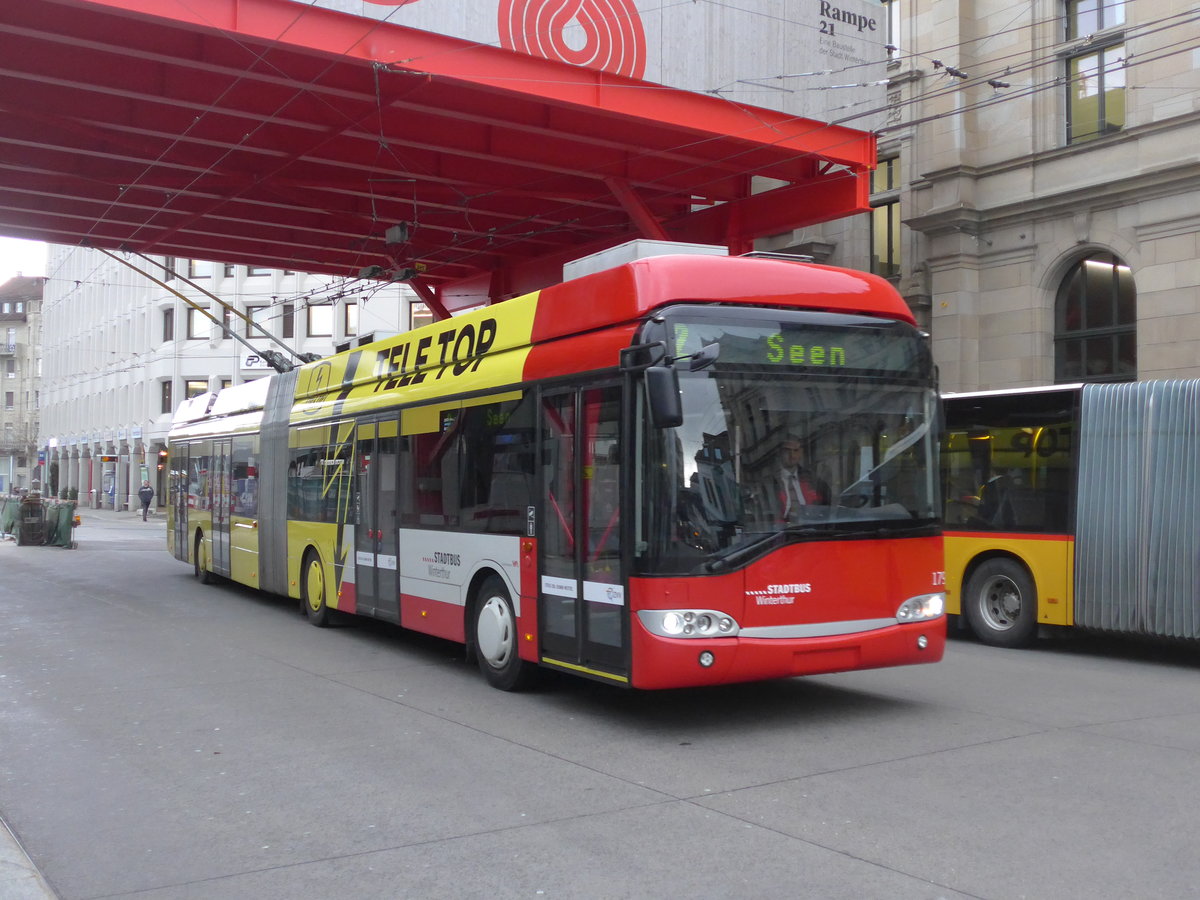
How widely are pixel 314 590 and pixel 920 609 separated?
833 cm

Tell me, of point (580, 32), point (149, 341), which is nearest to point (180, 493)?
point (580, 32)

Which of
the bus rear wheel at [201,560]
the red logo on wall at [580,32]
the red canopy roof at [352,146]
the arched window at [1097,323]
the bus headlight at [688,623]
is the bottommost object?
the bus rear wheel at [201,560]

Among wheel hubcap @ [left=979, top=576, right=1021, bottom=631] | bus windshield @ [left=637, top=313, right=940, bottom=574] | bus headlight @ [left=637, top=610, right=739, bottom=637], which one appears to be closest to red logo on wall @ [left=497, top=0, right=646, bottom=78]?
wheel hubcap @ [left=979, top=576, right=1021, bottom=631]

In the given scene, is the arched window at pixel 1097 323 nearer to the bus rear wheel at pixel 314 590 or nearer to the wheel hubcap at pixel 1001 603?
the wheel hubcap at pixel 1001 603

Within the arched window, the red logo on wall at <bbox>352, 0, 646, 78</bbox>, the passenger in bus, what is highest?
the red logo on wall at <bbox>352, 0, 646, 78</bbox>

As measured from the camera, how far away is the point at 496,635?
9.72 m

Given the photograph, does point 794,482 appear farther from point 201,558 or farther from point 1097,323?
point 1097,323

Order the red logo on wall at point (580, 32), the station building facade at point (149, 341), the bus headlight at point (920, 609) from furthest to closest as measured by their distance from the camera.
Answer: the station building facade at point (149, 341) < the red logo on wall at point (580, 32) < the bus headlight at point (920, 609)

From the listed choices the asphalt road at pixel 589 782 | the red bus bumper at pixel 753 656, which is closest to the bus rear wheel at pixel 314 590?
the asphalt road at pixel 589 782

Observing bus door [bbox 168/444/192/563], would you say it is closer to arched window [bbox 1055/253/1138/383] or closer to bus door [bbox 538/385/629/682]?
bus door [bbox 538/385/629/682]

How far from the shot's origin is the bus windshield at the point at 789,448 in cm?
764

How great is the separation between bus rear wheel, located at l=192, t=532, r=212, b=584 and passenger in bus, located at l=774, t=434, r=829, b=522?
14.1m

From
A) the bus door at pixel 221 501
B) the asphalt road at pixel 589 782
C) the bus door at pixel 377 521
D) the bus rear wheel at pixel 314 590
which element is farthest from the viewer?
the bus door at pixel 221 501

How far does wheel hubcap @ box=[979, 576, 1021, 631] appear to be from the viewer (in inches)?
516
